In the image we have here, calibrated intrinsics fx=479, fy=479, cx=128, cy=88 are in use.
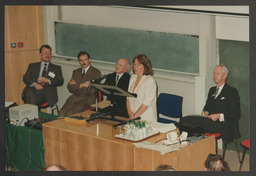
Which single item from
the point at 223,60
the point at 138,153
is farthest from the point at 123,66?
the point at 138,153

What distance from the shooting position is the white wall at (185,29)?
6301 mm

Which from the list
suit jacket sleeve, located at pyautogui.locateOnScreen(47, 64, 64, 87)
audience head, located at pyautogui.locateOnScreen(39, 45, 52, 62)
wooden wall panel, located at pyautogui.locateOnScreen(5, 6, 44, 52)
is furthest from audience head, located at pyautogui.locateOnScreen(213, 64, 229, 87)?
wooden wall panel, located at pyautogui.locateOnScreen(5, 6, 44, 52)

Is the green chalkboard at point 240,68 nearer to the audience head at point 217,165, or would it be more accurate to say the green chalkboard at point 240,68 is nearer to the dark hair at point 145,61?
the dark hair at point 145,61

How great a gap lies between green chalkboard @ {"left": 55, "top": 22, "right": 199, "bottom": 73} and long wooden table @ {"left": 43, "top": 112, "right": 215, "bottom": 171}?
1579 mm

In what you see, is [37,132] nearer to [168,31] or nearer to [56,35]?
[168,31]

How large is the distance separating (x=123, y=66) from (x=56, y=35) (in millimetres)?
2451

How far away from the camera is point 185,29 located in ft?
21.8

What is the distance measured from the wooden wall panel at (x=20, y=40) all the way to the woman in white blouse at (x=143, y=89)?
299 cm

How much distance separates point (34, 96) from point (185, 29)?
8.63 feet

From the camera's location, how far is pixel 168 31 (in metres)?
6.83

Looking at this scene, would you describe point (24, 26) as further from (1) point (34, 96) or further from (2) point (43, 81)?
(1) point (34, 96)

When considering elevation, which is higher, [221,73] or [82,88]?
[221,73]

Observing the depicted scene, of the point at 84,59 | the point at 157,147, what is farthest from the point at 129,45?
the point at 157,147

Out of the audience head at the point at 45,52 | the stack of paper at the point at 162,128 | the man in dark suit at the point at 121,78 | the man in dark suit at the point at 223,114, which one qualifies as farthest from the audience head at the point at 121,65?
the audience head at the point at 45,52
